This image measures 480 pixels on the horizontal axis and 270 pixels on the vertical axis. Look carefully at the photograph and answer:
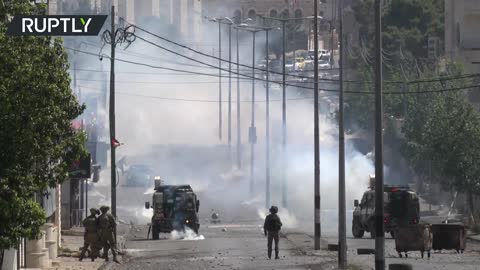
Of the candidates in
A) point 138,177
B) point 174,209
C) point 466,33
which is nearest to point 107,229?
point 174,209

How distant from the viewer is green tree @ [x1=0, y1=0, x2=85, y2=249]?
2433cm

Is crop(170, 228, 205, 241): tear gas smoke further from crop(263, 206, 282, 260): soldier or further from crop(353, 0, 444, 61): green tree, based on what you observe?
crop(353, 0, 444, 61): green tree

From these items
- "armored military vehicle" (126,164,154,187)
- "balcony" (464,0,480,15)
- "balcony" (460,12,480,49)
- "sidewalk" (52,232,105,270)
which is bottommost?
"sidewalk" (52,232,105,270)

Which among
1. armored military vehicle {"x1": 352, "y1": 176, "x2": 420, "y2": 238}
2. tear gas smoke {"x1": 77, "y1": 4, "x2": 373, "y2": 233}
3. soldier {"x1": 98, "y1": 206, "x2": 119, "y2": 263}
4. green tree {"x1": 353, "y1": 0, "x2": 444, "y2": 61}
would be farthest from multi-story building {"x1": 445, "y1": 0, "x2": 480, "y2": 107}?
soldier {"x1": 98, "y1": 206, "x2": 119, "y2": 263}

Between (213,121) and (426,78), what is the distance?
59663 millimetres

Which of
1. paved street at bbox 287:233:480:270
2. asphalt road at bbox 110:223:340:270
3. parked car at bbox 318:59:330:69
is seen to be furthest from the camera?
parked car at bbox 318:59:330:69

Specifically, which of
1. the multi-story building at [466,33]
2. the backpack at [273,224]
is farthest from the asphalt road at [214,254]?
the multi-story building at [466,33]

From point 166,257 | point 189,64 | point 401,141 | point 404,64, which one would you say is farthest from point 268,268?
point 189,64

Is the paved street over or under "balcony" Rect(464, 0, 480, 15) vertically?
under

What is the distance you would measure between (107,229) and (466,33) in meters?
46.4

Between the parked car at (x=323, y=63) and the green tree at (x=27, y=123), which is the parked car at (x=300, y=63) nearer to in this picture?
the parked car at (x=323, y=63)

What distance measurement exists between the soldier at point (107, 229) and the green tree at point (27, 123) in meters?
12.9

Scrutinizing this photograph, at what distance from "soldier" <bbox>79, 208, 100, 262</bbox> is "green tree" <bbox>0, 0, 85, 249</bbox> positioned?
13.0 meters

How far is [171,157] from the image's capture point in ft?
406
